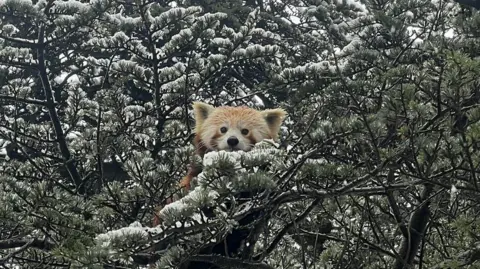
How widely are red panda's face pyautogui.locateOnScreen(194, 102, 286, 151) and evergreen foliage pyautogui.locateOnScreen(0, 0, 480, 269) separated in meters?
0.17

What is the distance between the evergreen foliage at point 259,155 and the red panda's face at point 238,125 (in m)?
0.17

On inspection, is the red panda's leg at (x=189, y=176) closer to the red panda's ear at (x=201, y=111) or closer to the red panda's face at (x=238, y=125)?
the red panda's face at (x=238, y=125)

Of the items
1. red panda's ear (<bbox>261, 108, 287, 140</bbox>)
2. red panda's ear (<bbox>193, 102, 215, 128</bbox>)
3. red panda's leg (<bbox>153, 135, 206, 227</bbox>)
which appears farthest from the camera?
red panda's ear (<bbox>193, 102, 215, 128</bbox>)

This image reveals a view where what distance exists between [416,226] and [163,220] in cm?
219

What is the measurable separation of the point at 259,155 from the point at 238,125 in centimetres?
269

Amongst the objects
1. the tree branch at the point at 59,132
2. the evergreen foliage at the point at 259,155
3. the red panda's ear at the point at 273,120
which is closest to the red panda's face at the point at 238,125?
the red panda's ear at the point at 273,120

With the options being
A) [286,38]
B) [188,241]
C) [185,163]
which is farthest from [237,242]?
[286,38]

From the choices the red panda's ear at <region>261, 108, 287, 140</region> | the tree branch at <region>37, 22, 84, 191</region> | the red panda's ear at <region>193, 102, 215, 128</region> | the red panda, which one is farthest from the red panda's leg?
the tree branch at <region>37, 22, 84, 191</region>

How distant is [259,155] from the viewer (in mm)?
3461

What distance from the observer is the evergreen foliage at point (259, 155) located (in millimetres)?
3568

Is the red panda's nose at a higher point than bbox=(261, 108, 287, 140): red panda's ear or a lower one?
lower

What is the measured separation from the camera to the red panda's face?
19.9 feet

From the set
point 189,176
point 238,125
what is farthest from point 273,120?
point 189,176

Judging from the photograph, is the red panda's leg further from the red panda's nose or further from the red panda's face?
the red panda's nose
